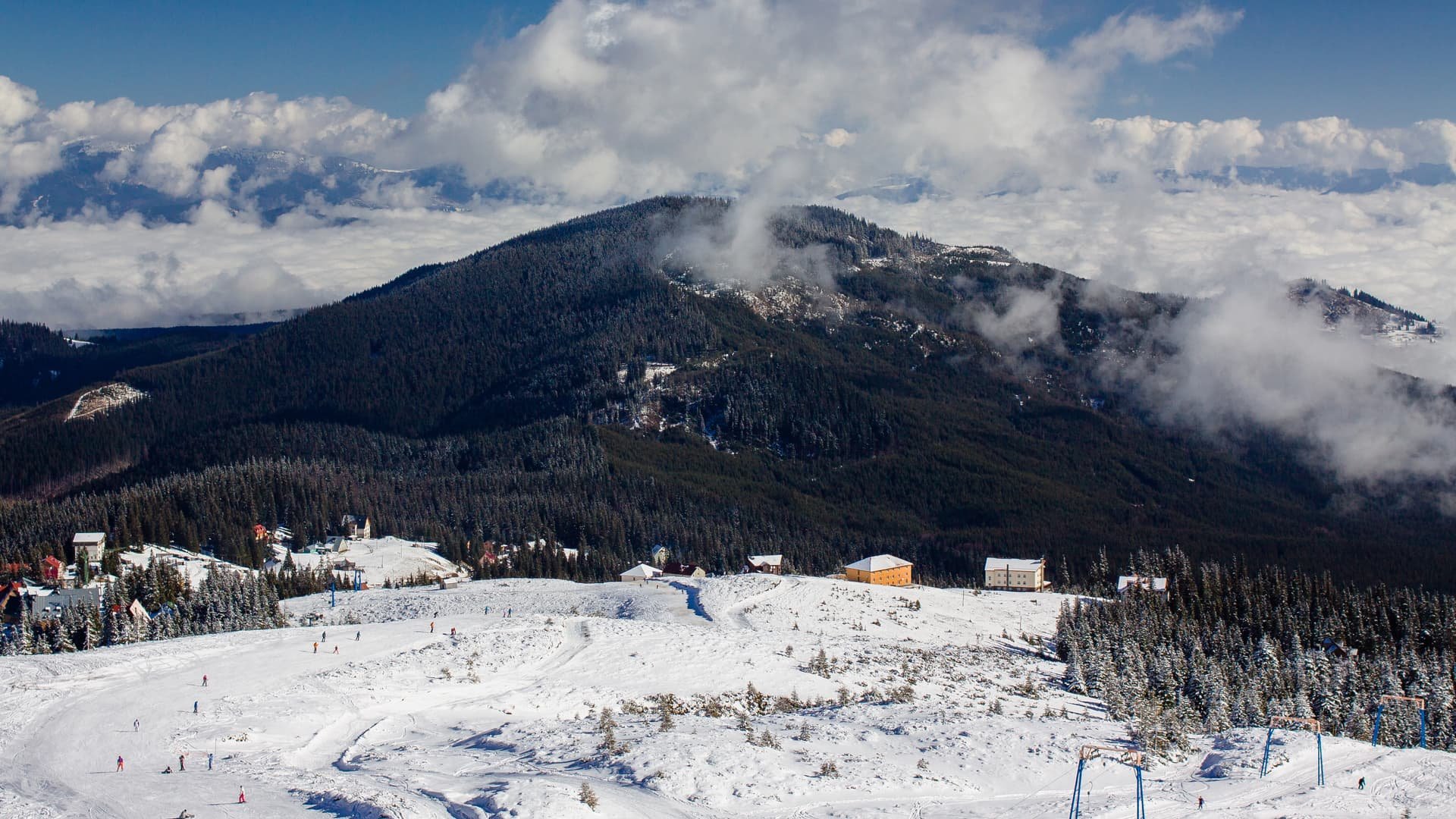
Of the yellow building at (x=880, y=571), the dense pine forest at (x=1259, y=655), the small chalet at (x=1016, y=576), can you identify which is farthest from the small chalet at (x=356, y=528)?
the dense pine forest at (x=1259, y=655)

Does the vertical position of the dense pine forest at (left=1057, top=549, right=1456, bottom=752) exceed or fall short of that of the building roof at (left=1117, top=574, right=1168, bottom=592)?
it falls short

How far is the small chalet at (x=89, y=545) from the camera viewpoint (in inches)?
4860

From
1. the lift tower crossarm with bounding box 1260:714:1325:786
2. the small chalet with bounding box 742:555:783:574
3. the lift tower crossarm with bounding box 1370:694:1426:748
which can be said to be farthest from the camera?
the small chalet with bounding box 742:555:783:574

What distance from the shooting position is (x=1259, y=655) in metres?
90.8

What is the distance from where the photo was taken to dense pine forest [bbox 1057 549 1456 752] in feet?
234

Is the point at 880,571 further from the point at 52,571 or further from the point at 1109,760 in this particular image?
the point at 52,571

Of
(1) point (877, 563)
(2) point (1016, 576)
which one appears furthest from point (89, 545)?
(2) point (1016, 576)

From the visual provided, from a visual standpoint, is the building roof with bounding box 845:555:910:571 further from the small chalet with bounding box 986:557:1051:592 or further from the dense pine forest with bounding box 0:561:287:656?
the dense pine forest with bounding box 0:561:287:656

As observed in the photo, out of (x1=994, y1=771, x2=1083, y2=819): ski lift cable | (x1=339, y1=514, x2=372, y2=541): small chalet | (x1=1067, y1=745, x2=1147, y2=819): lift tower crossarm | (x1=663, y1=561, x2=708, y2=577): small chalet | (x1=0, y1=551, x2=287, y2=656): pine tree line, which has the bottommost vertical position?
(x1=994, y1=771, x2=1083, y2=819): ski lift cable

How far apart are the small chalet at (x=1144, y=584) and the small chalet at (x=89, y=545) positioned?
10492 cm

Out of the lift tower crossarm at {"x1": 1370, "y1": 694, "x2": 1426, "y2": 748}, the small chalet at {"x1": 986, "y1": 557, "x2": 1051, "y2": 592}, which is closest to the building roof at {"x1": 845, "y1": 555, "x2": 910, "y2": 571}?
the small chalet at {"x1": 986, "y1": 557, "x2": 1051, "y2": 592}

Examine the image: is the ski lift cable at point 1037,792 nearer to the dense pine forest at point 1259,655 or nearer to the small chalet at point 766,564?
the dense pine forest at point 1259,655

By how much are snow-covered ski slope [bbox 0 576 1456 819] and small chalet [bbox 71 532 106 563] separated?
51778 millimetres

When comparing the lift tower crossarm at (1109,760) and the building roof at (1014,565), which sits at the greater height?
the building roof at (1014,565)
